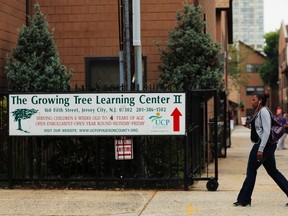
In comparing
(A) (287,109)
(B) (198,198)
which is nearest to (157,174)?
(B) (198,198)

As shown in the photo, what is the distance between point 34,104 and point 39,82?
2880mm

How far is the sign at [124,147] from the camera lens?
11.4 m

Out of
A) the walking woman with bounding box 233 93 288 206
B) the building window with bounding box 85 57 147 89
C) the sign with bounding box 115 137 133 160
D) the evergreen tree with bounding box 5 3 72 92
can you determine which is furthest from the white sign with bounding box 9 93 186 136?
the building window with bounding box 85 57 147 89

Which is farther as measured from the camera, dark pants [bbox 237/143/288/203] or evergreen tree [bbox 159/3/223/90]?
evergreen tree [bbox 159/3/223/90]

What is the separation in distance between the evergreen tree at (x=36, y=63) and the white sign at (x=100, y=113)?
8.70ft

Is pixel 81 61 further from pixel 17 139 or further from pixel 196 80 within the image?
pixel 17 139

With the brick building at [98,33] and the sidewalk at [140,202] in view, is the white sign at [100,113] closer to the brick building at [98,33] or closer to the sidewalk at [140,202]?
the sidewalk at [140,202]

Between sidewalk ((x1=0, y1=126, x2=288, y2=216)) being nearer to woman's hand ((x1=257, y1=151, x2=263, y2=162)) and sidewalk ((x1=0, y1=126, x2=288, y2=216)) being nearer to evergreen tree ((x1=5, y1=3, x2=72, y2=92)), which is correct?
woman's hand ((x1=257, y1=151, x2=263, y2=162))

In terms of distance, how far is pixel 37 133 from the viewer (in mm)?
11359

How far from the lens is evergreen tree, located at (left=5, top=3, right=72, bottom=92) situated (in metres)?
14.2

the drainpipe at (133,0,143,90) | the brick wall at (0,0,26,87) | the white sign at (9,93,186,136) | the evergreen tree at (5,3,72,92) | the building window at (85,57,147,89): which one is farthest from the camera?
the building window at (85,57,147,89)

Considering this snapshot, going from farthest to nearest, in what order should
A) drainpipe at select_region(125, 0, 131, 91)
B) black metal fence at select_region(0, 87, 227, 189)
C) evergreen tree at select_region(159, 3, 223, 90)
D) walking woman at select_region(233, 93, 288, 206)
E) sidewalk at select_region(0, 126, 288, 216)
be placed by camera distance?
evergreen tree at select_region(159, 3, 223, 90), drainpipe at select_region(125, 0, 131, 91), black metal fence at select_region(0, 87, 227, 189), walking woman at select_region(233, 93, 288, 206), sidewalk at select_region(0, 126, 288, 216)

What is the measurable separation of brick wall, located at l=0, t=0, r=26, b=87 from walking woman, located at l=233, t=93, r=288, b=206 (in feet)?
23.8

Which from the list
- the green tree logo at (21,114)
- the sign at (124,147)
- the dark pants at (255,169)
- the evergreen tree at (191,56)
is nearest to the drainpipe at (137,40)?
the sign at (124,147)
